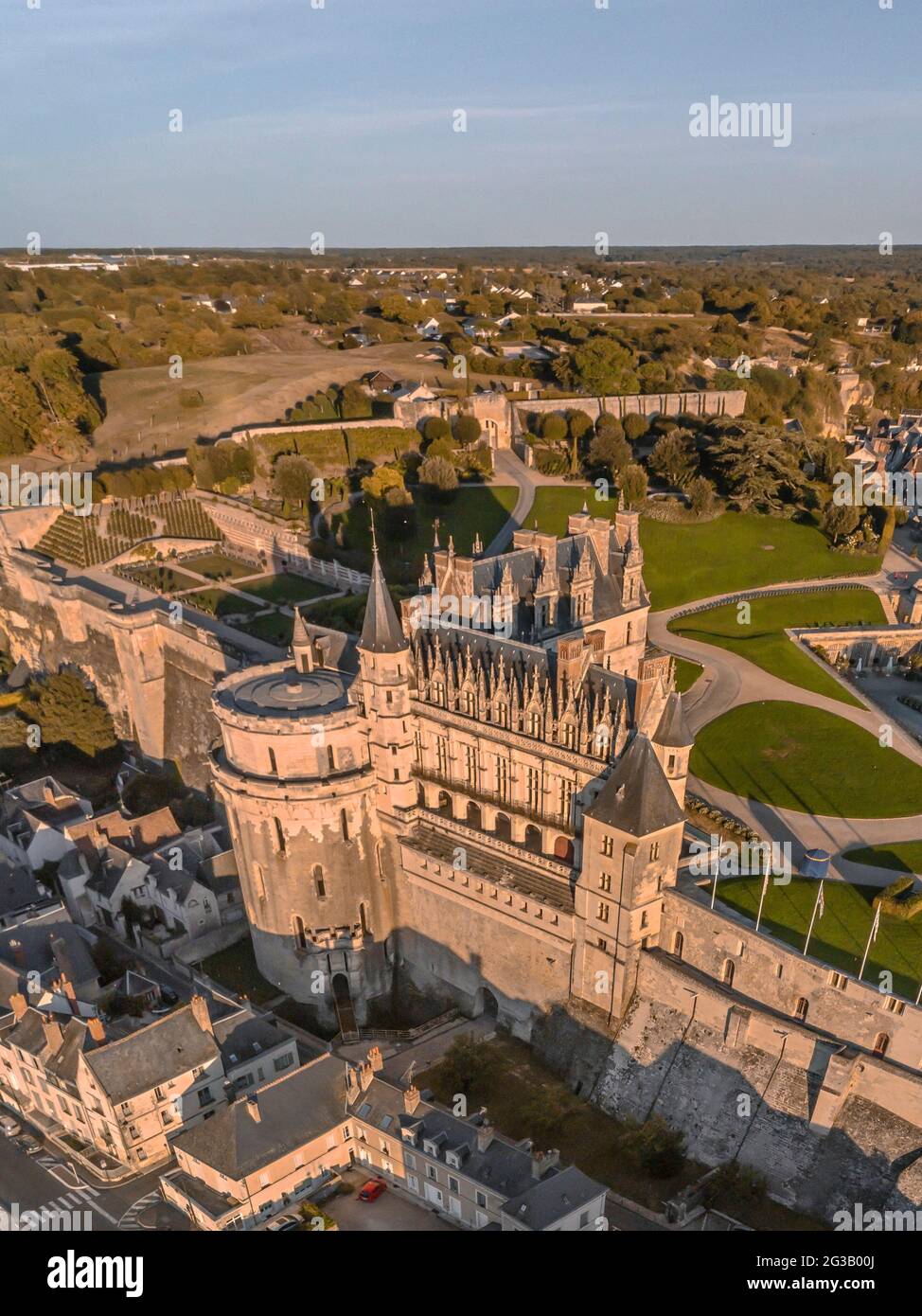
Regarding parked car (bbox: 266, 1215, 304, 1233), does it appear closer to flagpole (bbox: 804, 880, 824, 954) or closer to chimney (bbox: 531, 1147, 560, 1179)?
chimney (bbox: 531, 1147, 560, 1179)

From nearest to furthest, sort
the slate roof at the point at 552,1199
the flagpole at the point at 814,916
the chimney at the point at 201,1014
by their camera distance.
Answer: the slate roof at the point at 552,1199, the flagpole at the point at 814,916, the chimney at the point at 201,1014

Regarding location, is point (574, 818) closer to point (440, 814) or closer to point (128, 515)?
point (440, 814)

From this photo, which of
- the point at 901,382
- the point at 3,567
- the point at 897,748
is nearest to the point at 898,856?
the point at 897,748

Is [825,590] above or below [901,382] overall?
below

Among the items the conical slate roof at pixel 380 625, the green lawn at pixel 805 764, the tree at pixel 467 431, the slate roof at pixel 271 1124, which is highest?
the tree at pixel 467 431

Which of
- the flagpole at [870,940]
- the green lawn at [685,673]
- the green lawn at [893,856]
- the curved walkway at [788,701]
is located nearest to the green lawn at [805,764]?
the curved walkway at [788,701]

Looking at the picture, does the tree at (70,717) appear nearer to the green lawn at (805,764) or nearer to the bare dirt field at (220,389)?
the green lawn at (805,764)

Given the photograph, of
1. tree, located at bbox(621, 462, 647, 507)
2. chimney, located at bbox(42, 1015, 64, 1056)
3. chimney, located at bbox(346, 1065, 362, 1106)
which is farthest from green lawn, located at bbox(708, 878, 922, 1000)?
tree, located at bbox(621, 462, 647, 507)
